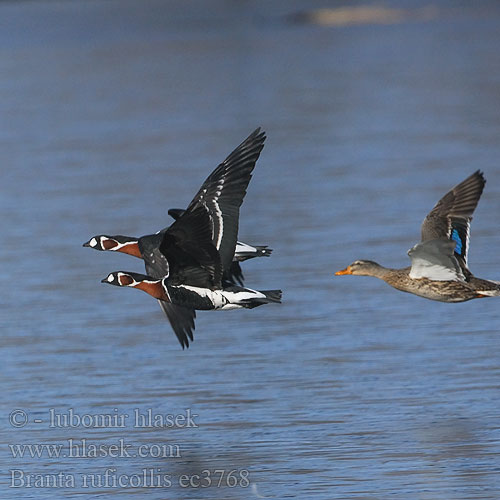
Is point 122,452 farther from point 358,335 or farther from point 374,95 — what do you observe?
point 374,95

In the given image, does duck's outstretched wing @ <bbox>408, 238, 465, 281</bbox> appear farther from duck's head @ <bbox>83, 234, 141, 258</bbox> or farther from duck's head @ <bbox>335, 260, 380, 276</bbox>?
duck's head @ <bbox>83, 234, 141, 258</bbox>

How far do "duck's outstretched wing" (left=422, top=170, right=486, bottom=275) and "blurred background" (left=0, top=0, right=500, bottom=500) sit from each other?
150 centimetres

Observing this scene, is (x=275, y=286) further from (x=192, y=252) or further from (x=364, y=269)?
(x=192, y=252)

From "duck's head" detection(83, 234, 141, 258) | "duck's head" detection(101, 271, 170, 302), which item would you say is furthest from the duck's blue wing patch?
"duck's head" detection(83, 234, 141, 258)

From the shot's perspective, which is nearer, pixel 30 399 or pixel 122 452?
pixel 122 452

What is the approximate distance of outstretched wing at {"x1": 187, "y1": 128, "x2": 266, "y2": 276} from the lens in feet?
37.1

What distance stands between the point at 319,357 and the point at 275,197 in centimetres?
1005

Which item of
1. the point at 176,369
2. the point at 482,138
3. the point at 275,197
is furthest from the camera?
the point at 482,138

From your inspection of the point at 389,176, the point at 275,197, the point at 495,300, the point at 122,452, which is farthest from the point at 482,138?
the point at 122,452

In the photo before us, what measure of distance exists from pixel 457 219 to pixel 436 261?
1.18 feet

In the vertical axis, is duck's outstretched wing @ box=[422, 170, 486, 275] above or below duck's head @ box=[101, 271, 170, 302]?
above

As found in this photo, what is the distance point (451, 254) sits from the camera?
11109 millimetres

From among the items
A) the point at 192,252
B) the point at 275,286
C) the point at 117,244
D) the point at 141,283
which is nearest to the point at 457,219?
the point at 192,252

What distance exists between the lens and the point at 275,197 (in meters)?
23.9
